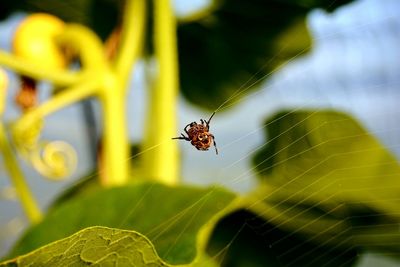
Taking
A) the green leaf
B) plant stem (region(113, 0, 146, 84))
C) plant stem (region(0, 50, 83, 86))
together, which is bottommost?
the green leaf

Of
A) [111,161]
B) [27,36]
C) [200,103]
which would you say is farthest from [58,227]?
[200,103]

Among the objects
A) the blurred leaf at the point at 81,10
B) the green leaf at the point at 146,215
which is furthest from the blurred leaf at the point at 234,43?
the green leaf at the point at 146,215

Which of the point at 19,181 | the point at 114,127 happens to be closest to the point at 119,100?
the point at 114,127

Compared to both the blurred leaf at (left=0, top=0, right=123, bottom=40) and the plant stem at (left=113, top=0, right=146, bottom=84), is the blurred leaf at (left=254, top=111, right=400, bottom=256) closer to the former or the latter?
the plant stem at (left=113, top=0, right=146, bottom=84)

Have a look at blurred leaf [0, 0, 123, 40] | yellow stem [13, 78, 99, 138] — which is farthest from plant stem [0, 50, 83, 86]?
blurred leaf [0, 0, 123, 40]

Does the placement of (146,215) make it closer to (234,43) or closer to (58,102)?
(58,102)
